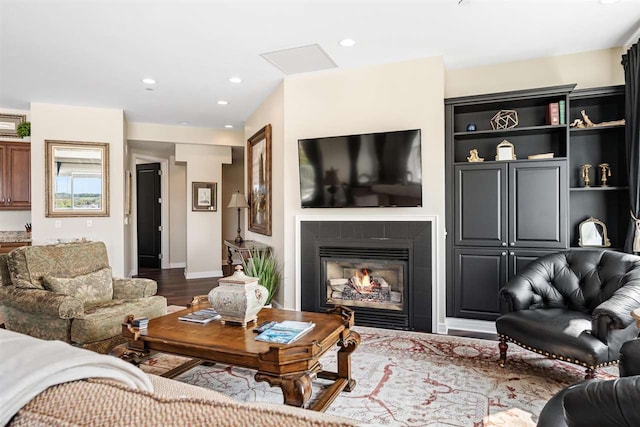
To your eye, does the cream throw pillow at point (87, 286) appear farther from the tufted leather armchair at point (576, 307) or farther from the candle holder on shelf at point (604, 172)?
the candle holder on shelf at point (604, 172)

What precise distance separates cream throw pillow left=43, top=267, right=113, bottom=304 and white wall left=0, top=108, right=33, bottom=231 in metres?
3.22

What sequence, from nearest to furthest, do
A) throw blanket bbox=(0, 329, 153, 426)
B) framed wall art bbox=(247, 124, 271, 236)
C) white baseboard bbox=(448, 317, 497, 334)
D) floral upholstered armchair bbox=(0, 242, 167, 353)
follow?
1. throw blanket bbox=(0, 329, 153, 426)
2. floral upholstered armchair bbox=(0, 242, 167, 353)
3. white baseboard bbox=(448, 317, 497, 334)
4. framed wall art bbox=(247, 124, 271, 236)

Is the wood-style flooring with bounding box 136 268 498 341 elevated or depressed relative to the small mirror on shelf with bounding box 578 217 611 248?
depressed

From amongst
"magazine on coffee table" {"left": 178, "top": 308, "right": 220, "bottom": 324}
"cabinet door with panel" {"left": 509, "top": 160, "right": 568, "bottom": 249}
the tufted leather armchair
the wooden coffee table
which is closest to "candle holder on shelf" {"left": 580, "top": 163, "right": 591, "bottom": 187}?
"cabinet door with panel" {"left": 509, "top": 160, "right": 568, "bottom": 249}

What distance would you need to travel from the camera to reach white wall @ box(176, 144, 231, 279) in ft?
24.0

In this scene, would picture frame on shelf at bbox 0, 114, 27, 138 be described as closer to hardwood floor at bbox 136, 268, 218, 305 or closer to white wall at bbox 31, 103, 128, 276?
white wall at bbox 31, 103, 128, 276

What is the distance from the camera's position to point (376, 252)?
13.4 feet

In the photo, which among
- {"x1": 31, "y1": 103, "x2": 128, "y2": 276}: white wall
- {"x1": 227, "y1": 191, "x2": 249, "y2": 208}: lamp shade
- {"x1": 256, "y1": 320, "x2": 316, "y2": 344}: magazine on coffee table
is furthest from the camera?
{"x1": 227, "y1": 191, "x2": 249, "y2": 208}: lamp shade

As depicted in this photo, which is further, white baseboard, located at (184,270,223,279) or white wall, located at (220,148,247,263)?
white wall, located at (220,148,247,263)

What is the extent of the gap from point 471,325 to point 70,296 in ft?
12.1

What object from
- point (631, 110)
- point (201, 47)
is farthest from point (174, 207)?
point (631, 110)

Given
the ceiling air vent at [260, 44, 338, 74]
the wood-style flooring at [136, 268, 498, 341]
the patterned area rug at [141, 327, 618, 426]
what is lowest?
the wood-style flooring at [136, 268, 498, 341]

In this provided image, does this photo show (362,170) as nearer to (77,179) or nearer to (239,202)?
(239,202)

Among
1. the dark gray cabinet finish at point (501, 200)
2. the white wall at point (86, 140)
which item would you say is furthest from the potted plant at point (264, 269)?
the white wall at point (86, 140)
